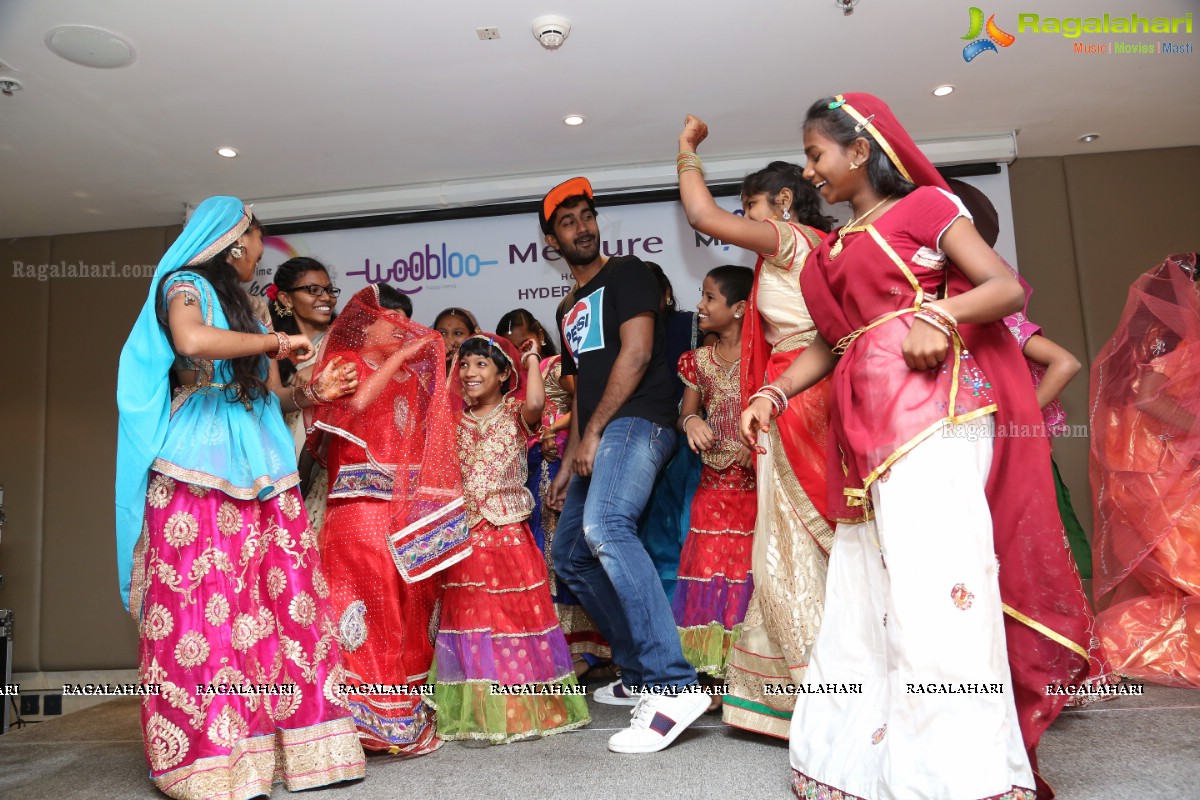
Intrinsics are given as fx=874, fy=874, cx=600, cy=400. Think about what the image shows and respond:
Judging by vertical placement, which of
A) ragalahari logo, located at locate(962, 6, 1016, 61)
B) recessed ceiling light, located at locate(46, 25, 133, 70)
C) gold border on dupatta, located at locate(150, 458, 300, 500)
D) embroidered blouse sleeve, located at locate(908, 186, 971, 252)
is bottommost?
gold border on dupatta, located at locate(150, 458, 300, 500)

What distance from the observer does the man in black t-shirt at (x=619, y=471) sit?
277 centimetres

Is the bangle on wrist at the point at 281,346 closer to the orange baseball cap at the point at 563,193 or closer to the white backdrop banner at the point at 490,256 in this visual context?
the orange baseball cap at the point at 563,193

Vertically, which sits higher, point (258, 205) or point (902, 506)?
point (258, 205)

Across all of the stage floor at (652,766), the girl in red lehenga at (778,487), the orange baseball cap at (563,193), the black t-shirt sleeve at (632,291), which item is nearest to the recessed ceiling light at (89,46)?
the orange baseball cap at (563,193)

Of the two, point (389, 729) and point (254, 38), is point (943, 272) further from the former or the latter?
point (254, 38)

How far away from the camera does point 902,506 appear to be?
6.29ft

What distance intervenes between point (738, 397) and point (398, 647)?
5.40 ft

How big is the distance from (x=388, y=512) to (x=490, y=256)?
244 centimetres

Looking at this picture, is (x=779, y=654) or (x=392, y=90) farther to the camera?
(x=392, y=90)

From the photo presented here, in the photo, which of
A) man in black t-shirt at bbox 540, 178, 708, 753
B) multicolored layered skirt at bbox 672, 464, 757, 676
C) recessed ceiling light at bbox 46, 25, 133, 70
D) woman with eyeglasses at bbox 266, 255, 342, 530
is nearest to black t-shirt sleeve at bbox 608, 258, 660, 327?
man in black t-shirt at bbox 540, 178, 708, 753

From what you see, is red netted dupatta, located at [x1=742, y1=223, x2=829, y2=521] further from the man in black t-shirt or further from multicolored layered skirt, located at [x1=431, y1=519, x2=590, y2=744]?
multicolored layered skirt, located at [x1=431, y1=519, x2=590, y2=744]

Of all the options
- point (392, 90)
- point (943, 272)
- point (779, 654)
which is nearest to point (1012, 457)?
point (943, 272)

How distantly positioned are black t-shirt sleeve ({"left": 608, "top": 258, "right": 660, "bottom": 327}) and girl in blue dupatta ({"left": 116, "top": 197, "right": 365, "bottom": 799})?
3.72 feet

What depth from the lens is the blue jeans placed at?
A: 2797 millimetres
